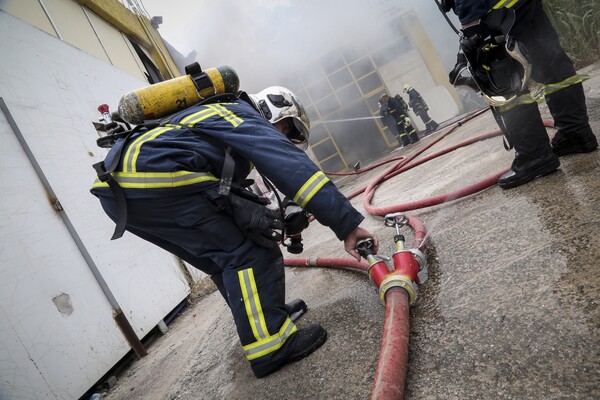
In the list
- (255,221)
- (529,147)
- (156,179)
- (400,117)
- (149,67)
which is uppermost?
(149,67)

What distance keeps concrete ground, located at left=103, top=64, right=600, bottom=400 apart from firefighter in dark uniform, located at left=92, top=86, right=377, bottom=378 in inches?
8.3

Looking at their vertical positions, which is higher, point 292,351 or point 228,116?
point 228,116

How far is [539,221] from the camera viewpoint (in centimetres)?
140

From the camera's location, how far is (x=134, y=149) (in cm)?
147

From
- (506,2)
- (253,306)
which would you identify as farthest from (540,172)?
(253,306)

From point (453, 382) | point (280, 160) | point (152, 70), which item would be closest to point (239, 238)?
point (280, 160)

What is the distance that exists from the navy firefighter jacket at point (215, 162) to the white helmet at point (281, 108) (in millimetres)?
661

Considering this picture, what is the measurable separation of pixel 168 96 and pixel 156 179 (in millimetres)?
531

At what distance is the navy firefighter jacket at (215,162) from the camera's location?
1391mm

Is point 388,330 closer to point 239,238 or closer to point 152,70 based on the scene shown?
point 239,238

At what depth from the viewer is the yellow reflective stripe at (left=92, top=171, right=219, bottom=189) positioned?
1.44 m

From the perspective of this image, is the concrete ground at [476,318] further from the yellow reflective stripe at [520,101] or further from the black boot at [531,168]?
the yellow reflective stripe at [520,101]

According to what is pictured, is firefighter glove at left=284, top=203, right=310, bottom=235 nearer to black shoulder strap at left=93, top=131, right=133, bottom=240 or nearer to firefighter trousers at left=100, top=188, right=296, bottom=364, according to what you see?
firefighter trousers at left=100, top=188, right=296, bottom=364

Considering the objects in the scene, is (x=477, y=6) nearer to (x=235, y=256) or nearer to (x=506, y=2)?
(x=506, y=2)
